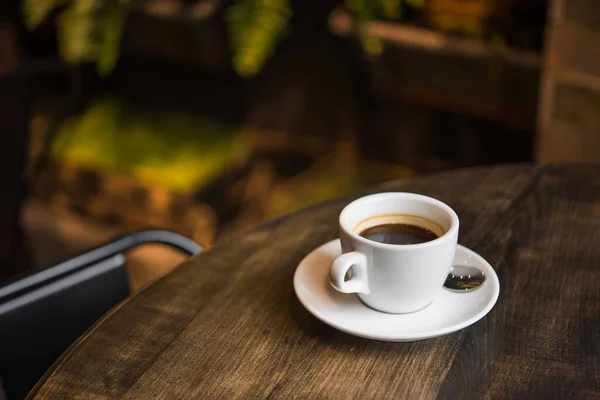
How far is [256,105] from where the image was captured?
2.43 meters

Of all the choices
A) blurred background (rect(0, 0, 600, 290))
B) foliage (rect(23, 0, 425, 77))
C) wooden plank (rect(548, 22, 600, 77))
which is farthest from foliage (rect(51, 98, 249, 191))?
wooden plank (rect(548, 22, 600, 77))

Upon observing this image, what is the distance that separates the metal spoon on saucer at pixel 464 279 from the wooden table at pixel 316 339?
3 cm

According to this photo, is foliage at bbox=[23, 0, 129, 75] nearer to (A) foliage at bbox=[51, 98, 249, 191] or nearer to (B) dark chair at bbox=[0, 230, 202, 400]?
(A) foliage at bbox=[51, 98, 249, 191]

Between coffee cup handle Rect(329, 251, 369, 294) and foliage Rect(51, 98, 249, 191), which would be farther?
foliage Rect(51, 98, 249, 191)

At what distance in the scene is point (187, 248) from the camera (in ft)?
3.22

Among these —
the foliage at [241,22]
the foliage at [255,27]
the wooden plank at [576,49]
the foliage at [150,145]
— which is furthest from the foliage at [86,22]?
the wooden plank at [576,49]

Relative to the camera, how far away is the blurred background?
5.51ft

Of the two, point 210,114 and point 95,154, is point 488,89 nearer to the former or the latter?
point 210,114

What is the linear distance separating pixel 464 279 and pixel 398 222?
88 mm

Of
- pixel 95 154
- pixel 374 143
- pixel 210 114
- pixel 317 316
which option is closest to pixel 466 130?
pixel 374 143

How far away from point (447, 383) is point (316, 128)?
176cm

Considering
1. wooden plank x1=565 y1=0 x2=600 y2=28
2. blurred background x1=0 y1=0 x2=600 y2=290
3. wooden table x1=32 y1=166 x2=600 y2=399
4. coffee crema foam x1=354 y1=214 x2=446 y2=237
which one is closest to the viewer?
wooden table x1=32 y1=166 x2=600 y2=399

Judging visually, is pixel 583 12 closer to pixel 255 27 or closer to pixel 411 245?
pixel 255 27

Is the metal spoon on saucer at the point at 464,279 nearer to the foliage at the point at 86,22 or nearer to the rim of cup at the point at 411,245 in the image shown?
the rim of cup at the point at 411,245
